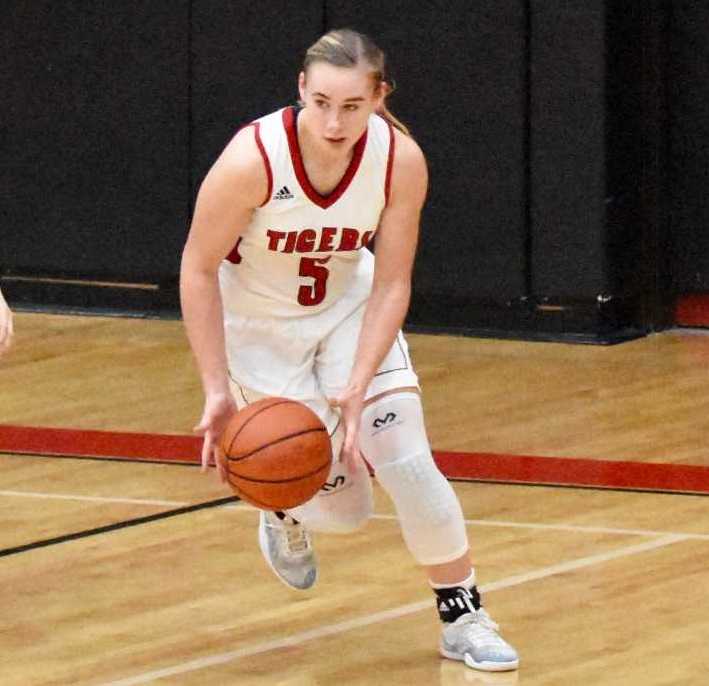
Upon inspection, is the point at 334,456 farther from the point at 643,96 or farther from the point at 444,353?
the point at 643,96

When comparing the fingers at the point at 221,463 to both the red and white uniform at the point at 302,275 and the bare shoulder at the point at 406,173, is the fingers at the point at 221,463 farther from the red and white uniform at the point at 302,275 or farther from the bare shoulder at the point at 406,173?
the bare shoulder at the point at 406,173

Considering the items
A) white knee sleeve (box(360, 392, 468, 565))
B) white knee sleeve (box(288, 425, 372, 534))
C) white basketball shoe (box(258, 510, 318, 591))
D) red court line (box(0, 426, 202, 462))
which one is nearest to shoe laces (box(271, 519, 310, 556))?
white basketball shoe (box(258, 510, 318, 591))

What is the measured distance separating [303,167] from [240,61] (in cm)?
526

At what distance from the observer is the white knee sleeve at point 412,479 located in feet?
16.0

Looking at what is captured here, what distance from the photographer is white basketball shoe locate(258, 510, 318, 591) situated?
549 cm

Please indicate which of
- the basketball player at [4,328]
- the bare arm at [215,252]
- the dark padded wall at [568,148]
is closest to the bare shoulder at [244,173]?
the bare arm at [215,252]

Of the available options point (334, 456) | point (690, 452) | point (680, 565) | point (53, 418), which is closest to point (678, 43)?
point (690, 452)

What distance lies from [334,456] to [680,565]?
1176mm

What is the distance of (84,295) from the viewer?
10.6 meters

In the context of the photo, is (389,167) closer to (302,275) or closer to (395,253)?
(395,253)

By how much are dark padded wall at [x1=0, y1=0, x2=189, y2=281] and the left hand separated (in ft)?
18.1

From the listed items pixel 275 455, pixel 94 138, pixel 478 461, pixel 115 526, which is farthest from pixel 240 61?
pixel 275 455

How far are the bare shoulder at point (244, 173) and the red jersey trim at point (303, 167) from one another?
0.09 meters

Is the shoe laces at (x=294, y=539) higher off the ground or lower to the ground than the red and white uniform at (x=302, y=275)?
lower
